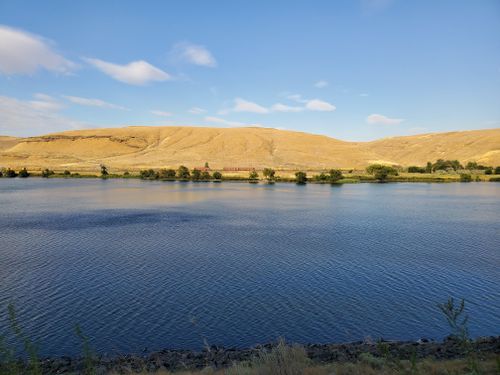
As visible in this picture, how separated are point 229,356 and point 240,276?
9470 millimetres

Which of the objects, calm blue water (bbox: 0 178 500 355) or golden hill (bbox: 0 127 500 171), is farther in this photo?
golden hill (bbox: 0 127 500 171)

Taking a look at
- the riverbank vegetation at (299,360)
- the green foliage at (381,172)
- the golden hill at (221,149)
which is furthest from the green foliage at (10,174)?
the riverbank vegetation at (299,360)

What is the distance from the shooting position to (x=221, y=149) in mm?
156125

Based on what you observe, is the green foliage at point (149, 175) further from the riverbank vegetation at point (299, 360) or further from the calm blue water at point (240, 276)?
the riverbank vegetation at point (299, 360)

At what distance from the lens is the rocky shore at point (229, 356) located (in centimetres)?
1310

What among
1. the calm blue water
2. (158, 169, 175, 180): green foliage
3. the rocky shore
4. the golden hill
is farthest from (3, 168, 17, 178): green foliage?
the rocky shore

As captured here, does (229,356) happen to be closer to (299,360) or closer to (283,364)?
(299,360)

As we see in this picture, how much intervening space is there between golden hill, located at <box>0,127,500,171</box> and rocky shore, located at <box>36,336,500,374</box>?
11765cm

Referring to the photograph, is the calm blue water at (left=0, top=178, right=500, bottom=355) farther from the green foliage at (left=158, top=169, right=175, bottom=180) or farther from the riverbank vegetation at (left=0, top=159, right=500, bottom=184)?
the green foliage at (left=158, top=169, right=175, bottom=180)

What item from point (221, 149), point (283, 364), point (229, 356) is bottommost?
point (229, 356)

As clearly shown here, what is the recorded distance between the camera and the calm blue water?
16703mm

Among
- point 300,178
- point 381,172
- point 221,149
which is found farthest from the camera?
point 221,149

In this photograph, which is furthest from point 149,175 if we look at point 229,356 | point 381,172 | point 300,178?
point 229,356

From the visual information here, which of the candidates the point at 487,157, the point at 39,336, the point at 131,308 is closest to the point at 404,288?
the point at 131,308
